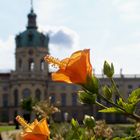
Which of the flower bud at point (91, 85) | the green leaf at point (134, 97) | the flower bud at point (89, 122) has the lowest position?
the flower bud at point (89, 122)

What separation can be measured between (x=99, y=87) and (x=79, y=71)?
10 cm

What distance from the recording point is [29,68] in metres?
71.3

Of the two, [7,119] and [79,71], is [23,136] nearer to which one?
[79,71]

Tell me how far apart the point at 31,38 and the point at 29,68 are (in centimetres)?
429

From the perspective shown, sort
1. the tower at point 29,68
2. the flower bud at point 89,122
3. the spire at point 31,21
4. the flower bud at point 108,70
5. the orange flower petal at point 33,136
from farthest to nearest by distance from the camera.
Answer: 1. the spire at point 31,21
2. the tower at point 29,68
3. the flower bud at point 89,122
4. the flower bud at point 108,70
5. the orange flower petal at point 33,136

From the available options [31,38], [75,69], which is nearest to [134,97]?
[75,69]

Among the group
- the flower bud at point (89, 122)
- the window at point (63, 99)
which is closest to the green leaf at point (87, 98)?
the flower bud at point (89, 122)

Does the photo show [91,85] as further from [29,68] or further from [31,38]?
[31,38]

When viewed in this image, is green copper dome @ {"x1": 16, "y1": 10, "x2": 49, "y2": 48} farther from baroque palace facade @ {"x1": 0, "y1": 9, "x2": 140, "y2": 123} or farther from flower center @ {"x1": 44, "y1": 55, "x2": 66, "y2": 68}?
flower center @ {"x1": 44, "y1": 55, "x2": 66, "y2": 68}

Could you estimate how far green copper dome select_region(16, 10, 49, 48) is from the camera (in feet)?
238

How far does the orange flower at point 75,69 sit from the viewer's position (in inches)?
62.2

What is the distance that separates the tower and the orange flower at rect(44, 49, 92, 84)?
6796 cm

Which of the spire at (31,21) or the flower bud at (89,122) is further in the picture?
the spire at (31,21)

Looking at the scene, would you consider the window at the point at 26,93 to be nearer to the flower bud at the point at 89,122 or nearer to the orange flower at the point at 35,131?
the flower bud at the point at 89,122
